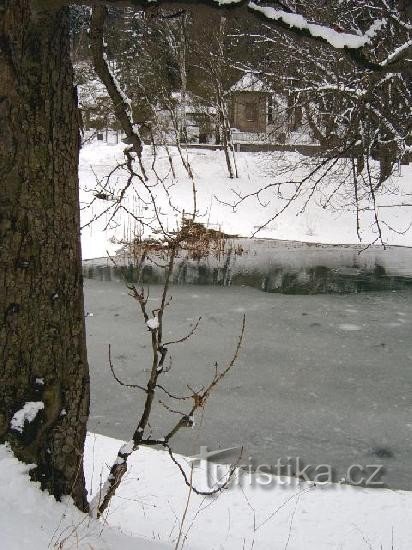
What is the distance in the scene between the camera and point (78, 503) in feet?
7.95

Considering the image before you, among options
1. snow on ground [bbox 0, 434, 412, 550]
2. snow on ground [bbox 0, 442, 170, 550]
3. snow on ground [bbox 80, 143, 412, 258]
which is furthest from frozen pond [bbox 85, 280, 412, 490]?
snow on ground [bbox 80, 143, 412, 258]

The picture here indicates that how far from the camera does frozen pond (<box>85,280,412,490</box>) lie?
541 centimetres

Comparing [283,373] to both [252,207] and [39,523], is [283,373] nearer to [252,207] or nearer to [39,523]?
[39,523]

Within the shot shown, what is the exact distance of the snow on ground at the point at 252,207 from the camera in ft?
51.6

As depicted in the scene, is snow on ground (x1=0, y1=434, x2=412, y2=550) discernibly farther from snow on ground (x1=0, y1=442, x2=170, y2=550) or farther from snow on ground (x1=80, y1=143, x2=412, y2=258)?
snow on ground (x1=80, y1=143, x2=412, y2=258)

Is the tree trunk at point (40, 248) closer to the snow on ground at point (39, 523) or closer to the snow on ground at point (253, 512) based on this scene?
the snow on ground at point (39, 523)

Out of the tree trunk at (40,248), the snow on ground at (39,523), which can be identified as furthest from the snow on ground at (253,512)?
the tree trunk at (40,248)

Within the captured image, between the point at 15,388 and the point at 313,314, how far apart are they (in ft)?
25.0

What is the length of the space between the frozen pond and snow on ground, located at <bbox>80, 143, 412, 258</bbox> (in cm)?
406

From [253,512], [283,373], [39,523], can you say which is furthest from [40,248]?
[283,373]

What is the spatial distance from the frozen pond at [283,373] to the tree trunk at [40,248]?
260cm

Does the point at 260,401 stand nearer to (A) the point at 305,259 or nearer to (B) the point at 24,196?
(B) the point at 24,196

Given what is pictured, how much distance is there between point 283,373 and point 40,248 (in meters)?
5.26

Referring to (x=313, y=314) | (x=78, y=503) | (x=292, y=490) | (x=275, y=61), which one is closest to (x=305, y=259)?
(x=313, y=314)
